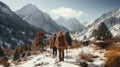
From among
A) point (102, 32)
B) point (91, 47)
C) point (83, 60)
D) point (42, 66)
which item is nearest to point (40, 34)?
point (102, 32)

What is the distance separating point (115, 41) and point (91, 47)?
11.3 feet

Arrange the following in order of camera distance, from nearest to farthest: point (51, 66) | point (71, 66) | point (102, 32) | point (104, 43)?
point (71, 66) → point (51, 66) → point (104, 43) → point (102, 32)

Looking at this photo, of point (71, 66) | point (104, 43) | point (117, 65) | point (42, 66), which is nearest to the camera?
point (117, 65)

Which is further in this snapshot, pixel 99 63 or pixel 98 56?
pixel 98 56

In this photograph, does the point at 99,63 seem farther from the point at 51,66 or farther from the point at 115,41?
the point at 115,41

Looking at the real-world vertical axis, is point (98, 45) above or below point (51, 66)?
above

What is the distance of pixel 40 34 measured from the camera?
6044 centimetres

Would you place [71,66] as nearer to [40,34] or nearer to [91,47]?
[91,47]

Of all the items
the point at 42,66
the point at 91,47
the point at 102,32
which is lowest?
the point at 42,66

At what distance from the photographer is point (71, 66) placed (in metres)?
21.4

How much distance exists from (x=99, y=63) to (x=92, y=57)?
106 inches

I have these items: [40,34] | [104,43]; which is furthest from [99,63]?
[40,34]

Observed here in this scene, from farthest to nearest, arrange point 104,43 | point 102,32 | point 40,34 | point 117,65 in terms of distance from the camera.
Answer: point 40,34 < point 102,32 < point 104,43 < point 117,65

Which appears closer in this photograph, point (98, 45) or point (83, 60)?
point (83, 60)
